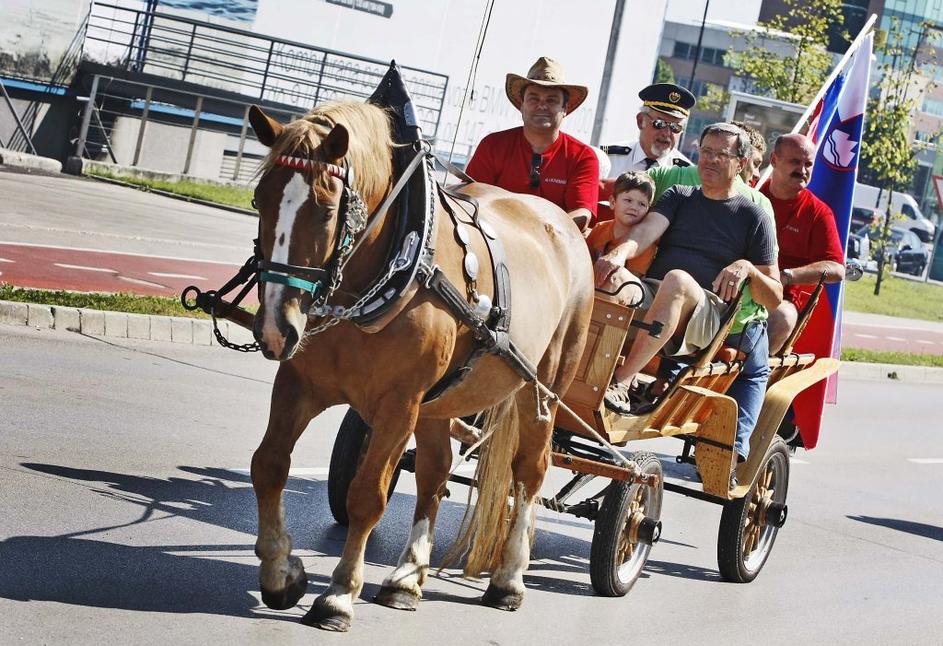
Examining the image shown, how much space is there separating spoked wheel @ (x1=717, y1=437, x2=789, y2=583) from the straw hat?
89.0 inches

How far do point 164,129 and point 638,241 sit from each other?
18072 mm

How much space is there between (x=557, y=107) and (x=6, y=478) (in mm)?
3470

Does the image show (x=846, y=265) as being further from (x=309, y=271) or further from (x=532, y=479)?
(x=309, y=271)

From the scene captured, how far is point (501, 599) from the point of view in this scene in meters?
6.10

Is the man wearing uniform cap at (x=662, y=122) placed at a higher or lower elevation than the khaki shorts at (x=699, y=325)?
higher

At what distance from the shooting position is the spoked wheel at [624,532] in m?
6.47

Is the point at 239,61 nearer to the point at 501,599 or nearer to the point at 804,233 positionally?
the point at 804,233

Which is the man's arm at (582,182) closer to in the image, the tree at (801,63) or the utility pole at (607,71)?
the utility pole at (607,71)

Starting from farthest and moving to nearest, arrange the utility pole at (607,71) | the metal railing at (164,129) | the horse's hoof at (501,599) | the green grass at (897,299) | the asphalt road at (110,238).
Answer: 1. the green grass at (897,299)
2. the utility pole at (607,71)
3. the metal railing at (164,129)
4. the asphalt road at (110,238)
5. the horse's hoof at (501,599)

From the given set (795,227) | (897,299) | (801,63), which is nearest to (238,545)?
(795,227)

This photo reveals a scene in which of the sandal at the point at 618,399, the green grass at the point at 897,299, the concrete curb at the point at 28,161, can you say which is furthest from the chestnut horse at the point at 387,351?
the green grass at the point at 897,299

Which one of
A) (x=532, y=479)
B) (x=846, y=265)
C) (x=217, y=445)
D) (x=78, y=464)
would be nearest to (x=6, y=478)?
(x=78, y=464)

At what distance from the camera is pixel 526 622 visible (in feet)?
19.5

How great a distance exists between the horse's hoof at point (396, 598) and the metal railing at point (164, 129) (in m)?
16.8
